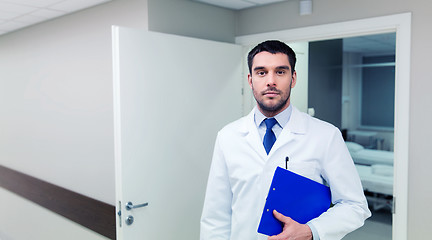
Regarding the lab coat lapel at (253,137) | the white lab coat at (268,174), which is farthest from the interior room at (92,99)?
the lab coat lapel at (253,137)

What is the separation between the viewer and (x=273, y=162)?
1026 mm

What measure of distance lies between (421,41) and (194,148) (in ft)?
3.50

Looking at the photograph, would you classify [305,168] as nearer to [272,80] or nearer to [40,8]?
[272,80]

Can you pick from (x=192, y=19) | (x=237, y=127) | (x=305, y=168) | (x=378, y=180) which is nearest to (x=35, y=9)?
(x=192, y=19)

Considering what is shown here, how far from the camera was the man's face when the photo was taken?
98 cm

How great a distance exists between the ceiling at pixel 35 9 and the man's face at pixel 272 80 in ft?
4.02

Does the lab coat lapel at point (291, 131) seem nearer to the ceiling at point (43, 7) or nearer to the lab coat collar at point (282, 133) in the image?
the lab coat collar at point (282, 133)

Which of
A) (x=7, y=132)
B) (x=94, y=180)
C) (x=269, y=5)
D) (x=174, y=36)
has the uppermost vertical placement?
(x=269, y=5)

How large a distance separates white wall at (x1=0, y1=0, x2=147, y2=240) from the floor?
1.91 m

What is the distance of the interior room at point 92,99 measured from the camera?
58.7 inches

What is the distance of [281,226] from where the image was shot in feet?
3.13

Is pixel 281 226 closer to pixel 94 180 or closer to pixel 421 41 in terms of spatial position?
pixel 421 41

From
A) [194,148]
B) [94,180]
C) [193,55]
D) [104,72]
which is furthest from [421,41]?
[94,180]

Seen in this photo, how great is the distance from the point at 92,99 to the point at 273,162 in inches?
55.0
